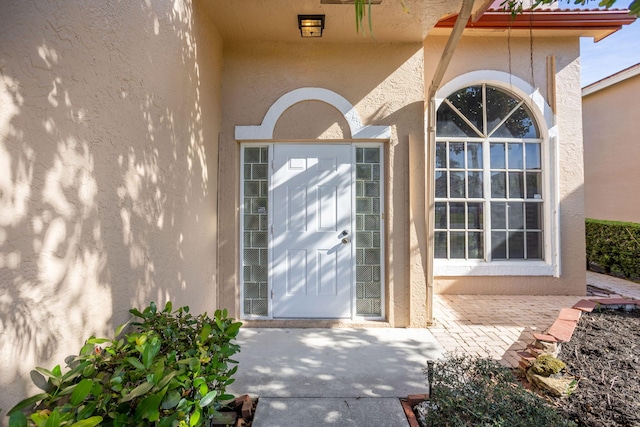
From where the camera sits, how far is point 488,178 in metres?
5.89

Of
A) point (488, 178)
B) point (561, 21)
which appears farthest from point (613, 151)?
point (488, 178)

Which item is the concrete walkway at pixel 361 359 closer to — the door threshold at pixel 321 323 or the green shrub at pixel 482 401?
the door threshold at pixel 321 323

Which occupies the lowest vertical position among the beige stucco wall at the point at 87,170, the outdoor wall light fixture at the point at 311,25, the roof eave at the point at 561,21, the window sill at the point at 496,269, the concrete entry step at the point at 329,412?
the concrete entry step at the point at 329,412

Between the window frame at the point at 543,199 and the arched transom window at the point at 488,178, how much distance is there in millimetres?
87

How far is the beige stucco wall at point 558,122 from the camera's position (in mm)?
5715

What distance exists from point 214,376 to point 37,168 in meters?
1.53

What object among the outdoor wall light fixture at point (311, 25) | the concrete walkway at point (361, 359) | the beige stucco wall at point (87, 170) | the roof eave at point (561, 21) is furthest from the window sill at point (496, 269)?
the beige stucco wall at point (87, 170)

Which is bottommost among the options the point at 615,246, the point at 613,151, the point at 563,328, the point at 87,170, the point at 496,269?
the point at 563,328

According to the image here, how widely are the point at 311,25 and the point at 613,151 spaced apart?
10589 millimetres

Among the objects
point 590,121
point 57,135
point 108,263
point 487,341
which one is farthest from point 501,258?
point 590,121

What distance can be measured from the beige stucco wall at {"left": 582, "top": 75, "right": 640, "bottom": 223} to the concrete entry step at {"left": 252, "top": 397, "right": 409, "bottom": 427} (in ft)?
34.5

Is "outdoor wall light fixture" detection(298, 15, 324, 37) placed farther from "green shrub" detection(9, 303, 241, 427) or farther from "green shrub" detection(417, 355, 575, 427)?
"green shrub" detection(417, 355, 575, 427)

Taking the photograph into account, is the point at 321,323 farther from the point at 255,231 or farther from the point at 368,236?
the point at 255,231

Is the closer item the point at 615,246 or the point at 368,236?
the point at 368,236
